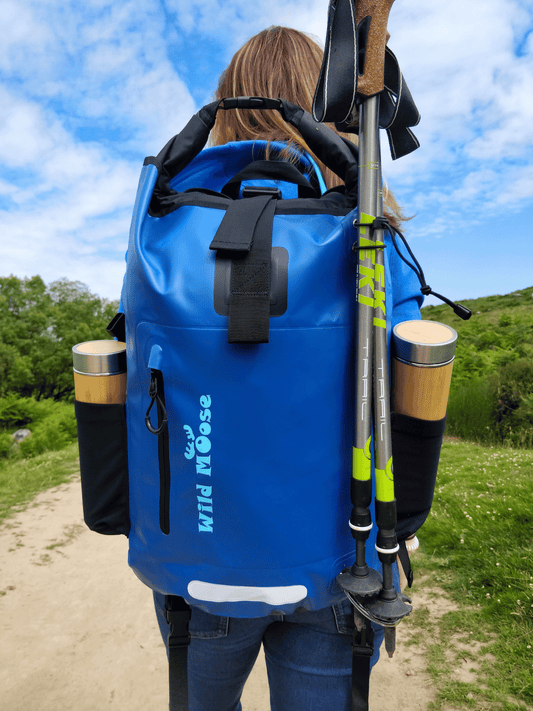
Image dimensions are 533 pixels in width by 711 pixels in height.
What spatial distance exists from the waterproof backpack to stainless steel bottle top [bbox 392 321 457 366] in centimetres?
6

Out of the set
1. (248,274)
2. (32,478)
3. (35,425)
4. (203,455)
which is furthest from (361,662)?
(35,425)

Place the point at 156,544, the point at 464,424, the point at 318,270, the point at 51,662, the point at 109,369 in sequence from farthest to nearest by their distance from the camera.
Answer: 1. the point at 464,424
2. the point at 51,662
3. the point at 109,369
4. the point at 156,544
5. the point at 318,270

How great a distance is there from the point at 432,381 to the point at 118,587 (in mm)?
3799

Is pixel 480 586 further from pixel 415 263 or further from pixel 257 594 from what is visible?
pixel 415 263

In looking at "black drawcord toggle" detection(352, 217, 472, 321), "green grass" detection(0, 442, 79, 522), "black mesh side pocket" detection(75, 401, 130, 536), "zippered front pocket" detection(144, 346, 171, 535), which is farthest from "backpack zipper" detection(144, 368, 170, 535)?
→ "green grass" detection(0, 442, 79, 522)

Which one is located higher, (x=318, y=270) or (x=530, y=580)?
(x=318, y=270)

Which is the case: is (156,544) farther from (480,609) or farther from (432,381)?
(480,609)

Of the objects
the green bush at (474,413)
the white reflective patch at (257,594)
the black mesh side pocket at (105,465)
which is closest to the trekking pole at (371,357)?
the white reflective patch at (257,594)

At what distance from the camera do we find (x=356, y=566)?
3.54 feet

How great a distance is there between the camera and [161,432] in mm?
1113

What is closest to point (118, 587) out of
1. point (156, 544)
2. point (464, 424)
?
point (156, 544)

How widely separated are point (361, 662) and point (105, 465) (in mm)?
830

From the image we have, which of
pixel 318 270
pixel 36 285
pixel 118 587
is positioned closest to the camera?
pixel 318 270

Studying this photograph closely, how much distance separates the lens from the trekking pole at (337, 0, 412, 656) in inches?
40.8
